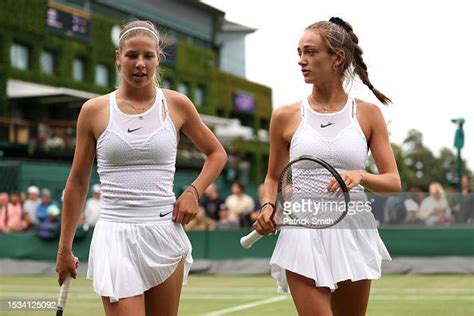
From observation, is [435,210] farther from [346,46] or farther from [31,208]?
[346,46]

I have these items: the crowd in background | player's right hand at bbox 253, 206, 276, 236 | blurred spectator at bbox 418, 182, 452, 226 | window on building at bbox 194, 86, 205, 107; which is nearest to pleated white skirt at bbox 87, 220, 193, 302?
player's right hand at bbox 253, 206, 276, 236

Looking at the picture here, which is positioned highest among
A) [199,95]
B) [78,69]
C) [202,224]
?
[78,69]

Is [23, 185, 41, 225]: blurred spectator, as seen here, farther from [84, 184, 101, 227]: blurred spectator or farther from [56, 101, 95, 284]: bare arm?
[56, 101, 95, 284]: bare arm

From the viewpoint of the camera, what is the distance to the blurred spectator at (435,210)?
15.4 metres

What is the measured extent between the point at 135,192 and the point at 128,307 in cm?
51

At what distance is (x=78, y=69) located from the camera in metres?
45.4

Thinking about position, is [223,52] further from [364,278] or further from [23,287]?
[364,278]

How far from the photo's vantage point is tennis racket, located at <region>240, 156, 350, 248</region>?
180 inches

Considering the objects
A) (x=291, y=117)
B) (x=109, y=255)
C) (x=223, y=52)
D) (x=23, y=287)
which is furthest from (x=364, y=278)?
(x=223, y=52)

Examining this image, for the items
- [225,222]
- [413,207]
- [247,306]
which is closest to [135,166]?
[247,306]

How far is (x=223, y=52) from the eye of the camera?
217 ft

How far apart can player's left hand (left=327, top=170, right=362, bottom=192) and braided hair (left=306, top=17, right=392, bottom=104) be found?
0.56m

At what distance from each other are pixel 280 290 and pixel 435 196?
35.9ft
